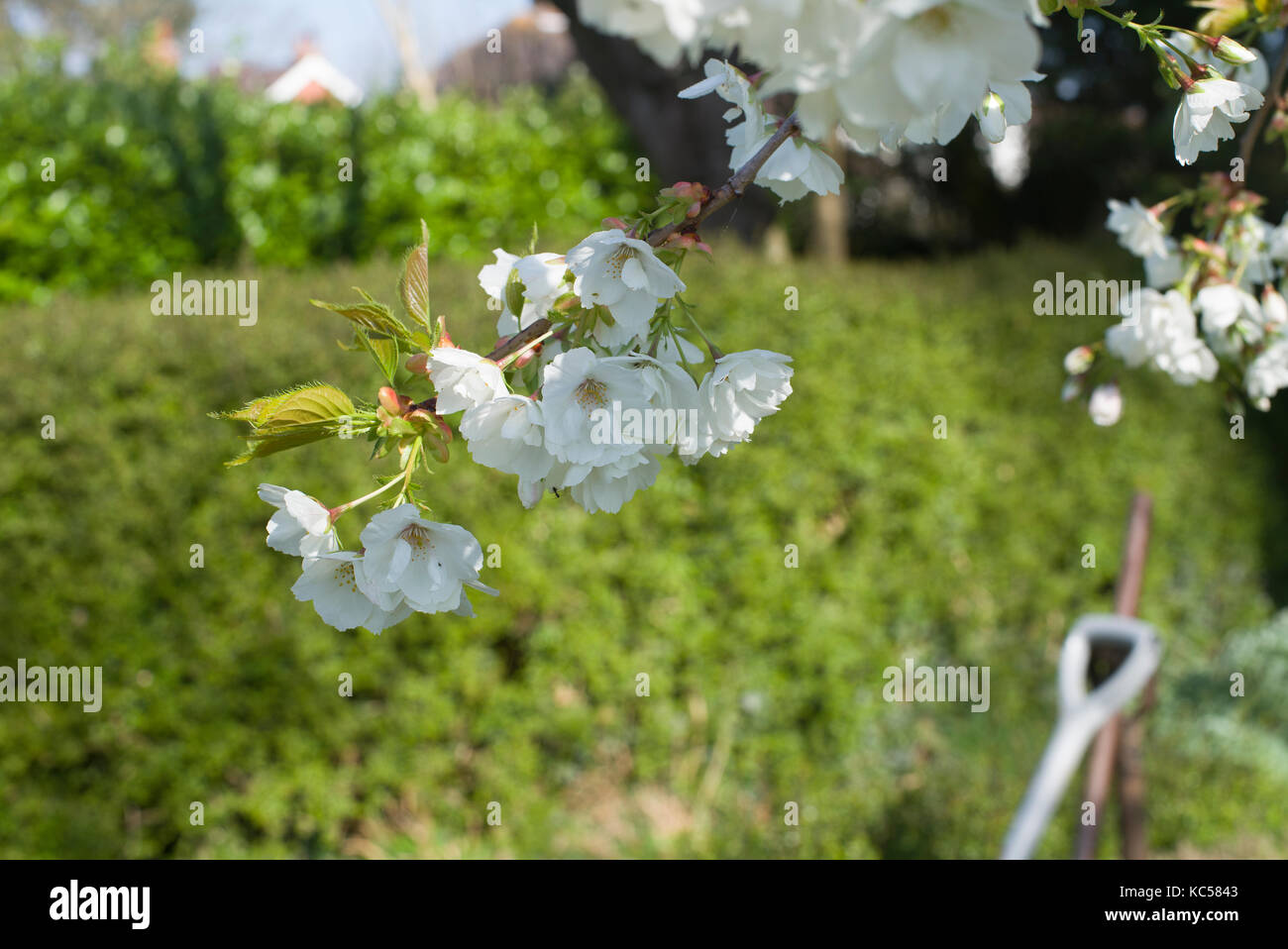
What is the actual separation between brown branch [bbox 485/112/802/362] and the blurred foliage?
3.81 metres

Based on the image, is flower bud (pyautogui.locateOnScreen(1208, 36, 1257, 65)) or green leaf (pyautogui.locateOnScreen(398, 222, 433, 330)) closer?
green leaf (pyautogui.locateOnScreen(398, 222, 433, 330))

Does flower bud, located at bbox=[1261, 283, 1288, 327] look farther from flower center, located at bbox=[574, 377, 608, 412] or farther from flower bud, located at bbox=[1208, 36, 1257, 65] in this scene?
flower center, located at bbox=[574, 377, 608, 412]

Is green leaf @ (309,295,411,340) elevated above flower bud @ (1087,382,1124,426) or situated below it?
below

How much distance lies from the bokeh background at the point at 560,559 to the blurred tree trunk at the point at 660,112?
7cm

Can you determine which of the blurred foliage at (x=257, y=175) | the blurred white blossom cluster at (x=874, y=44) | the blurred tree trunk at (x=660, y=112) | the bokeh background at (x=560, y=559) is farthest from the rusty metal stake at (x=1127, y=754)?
the blurred tree trunk at (x=660, y=112)

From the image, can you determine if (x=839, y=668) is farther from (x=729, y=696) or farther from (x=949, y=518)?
(x=949, y=518)

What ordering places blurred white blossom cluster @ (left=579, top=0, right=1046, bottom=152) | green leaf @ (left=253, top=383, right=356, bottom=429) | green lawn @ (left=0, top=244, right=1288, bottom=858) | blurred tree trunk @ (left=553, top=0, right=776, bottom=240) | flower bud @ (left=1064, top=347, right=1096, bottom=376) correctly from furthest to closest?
blurred tree trunk @ (left=553, top=0, right=776, bottom=240), green lawn @ (left=0, top=244, right=1288, bottom=858), flower bud @ (left=1064, top=347, right=1096, bottom=376), green leaf @ (left=253, top=383, right=356, bottom=429), blurred white blossom cluster @ (left=579, top=0, right=1046, bottom=152)

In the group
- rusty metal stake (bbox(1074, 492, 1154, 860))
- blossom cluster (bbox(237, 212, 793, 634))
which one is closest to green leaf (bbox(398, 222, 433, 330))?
blossom cluster (bbox(237, 212, 793, 634))

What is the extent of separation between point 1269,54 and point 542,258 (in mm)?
5480

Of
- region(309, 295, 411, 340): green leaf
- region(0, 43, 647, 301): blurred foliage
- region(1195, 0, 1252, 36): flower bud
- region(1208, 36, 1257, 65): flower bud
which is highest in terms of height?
region(0, 43, 647, 301): blurred foliage

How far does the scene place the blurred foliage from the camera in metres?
4.72

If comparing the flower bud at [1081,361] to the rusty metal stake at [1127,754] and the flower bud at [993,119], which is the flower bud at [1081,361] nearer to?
the flower bud at [993,119]

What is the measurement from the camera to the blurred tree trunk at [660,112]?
557 centimetres

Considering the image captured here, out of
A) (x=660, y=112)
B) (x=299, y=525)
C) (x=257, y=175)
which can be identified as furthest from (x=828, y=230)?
(x=299, y=525)
